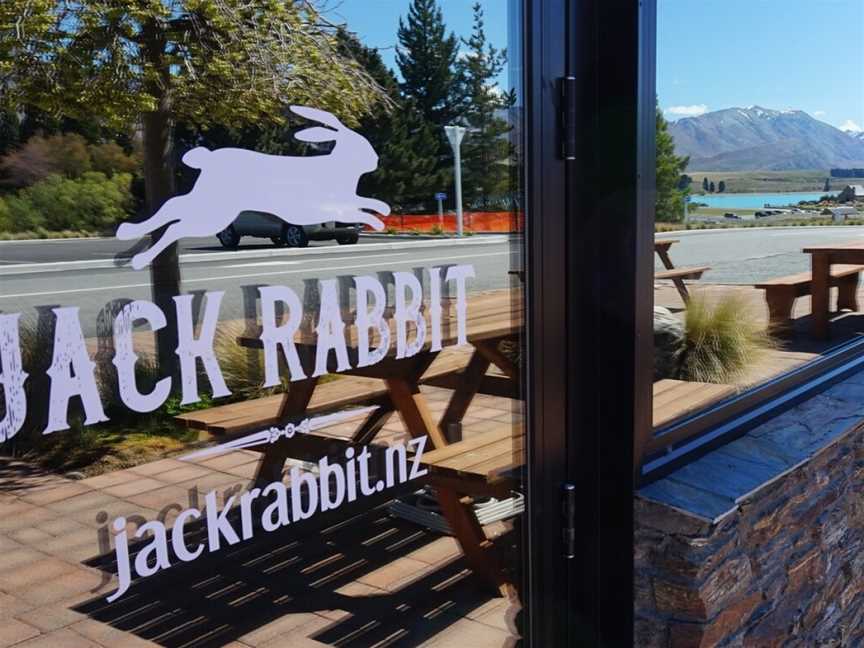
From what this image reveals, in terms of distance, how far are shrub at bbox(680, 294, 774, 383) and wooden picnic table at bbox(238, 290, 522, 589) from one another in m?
0.86

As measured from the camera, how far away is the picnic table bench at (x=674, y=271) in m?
1.98

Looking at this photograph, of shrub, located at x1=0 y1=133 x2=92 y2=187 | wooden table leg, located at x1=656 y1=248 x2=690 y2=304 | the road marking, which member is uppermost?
shrub, located at x1=0 y1=133 x2=92 y2=187

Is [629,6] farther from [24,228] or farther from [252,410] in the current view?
[24,228]

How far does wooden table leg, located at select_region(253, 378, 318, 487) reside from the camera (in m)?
1.33

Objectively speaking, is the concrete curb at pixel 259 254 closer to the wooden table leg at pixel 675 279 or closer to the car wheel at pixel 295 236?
the car wheel at pixel 295 236

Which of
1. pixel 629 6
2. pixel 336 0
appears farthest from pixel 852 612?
pixel 336 0

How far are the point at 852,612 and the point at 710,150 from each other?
1.58 m

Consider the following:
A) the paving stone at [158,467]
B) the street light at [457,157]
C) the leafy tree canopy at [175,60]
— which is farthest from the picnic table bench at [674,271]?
the paving stone at [158,467]

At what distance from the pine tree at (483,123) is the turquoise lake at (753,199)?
0.87 meters

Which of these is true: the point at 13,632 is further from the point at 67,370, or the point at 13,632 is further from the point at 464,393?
the point at 464,393

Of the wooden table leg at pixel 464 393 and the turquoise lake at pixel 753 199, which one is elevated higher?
the turquoise lake at pixel 753 199

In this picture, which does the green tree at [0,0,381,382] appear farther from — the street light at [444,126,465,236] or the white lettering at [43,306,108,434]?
the street light at [444,126,465,236]

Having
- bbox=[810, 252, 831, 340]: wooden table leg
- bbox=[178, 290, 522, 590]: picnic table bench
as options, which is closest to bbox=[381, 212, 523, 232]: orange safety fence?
bbox=[178, 290, 522, 590]: picnic table bench

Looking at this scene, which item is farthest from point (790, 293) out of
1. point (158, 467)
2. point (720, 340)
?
point (158, 467)
